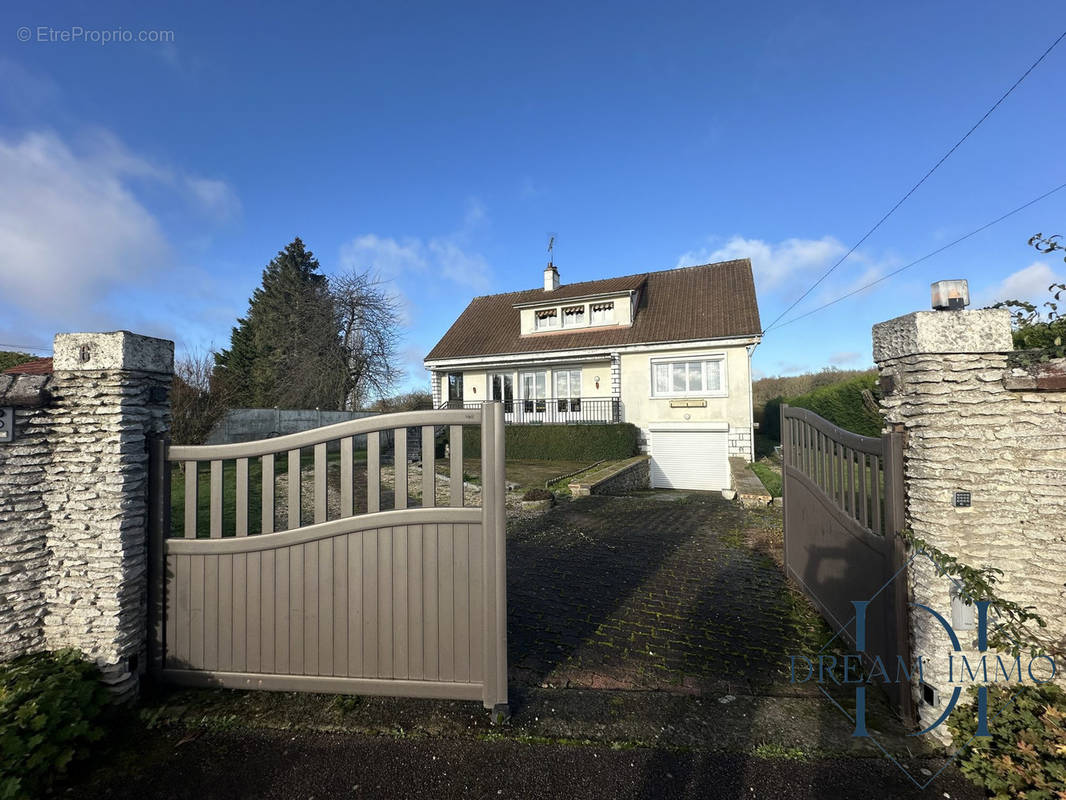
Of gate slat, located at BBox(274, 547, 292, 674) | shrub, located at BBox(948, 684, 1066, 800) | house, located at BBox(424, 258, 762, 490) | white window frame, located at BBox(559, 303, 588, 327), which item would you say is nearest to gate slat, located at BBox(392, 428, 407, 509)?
gate slat, located at BBox(274, 547, 292, 674)

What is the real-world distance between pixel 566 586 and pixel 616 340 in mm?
13882

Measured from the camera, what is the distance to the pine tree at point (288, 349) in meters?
21.4

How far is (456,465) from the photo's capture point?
2537mm

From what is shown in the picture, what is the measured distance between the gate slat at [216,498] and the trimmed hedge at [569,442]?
12.7 m

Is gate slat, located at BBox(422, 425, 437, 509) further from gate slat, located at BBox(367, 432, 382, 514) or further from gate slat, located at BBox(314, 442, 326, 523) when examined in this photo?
gate slat, located at BBox(314, 442, 326, 523)

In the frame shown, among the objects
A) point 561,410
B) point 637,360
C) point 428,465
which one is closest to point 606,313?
point 637,360

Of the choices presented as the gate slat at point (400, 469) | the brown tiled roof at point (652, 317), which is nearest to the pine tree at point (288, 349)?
the brown tiled roof at point (652, 317)

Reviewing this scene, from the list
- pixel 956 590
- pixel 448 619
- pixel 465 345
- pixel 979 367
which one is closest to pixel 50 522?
pixel 448 619

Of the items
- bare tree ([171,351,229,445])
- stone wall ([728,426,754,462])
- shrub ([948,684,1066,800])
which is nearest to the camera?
shrub ([948,684,1066,800])

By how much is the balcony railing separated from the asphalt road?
14383mm

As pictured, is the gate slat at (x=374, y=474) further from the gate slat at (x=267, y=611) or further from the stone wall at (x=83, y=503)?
the stone wall at (x=83, y=503)

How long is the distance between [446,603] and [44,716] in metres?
1.91

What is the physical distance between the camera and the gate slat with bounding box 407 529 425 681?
262cm

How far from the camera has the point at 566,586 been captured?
468 cm
